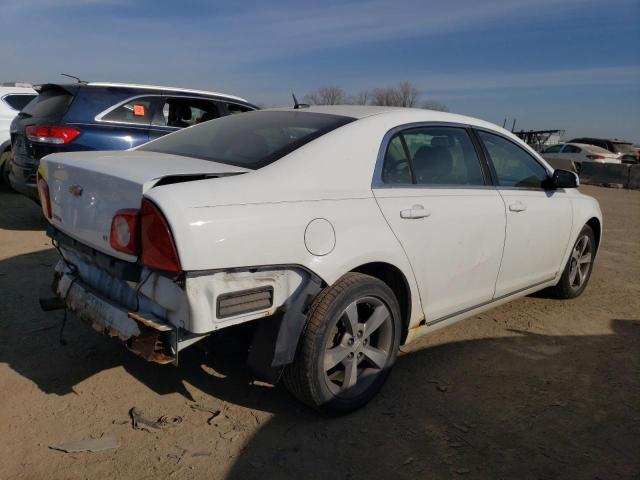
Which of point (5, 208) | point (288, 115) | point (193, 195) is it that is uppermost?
point (288, 115)

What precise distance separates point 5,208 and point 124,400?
6159 mm

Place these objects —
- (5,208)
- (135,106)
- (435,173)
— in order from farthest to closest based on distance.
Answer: (5,208) → (135,106) → (435,173)

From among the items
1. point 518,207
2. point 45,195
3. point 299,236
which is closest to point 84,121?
point 45,195

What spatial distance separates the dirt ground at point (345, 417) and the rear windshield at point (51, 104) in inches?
110

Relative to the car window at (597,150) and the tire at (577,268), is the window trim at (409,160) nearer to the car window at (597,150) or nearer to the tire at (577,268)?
the tire at (577,268)

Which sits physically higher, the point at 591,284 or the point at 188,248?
the point at 188,248

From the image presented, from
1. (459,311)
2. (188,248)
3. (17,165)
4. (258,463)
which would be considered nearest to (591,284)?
(459,311)

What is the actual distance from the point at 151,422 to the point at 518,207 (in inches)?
107

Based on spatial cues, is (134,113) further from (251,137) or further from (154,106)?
(251,137)

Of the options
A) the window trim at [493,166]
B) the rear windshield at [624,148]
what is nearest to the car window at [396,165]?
the window trim at [493,166]

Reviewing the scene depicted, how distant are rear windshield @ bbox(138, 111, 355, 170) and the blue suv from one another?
297 centimetres

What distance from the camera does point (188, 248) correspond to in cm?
219

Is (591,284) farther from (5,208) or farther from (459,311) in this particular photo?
(5,208)

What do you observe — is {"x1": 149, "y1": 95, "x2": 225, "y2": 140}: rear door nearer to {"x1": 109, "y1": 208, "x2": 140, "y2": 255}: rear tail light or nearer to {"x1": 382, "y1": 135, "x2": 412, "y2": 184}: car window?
{"x1": 382, "y1": 135, "x2": 412, "y2": 184}: car window
